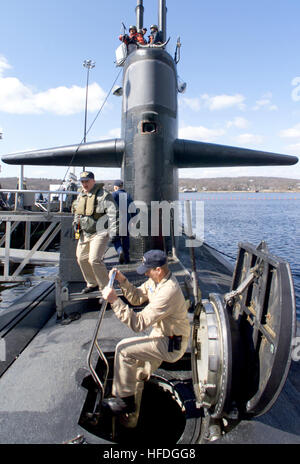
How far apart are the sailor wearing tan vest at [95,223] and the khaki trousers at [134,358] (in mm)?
2162

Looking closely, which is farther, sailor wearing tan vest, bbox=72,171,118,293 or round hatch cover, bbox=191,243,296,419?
sailor wearing tan vest, bbox=72,171,118,293

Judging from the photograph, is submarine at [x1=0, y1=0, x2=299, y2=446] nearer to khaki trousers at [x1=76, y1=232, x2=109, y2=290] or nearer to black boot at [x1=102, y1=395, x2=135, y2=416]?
black boot at [x1=102, y1=395, x2=135, y2=416]

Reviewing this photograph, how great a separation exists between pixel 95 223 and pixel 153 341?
8.41 feet

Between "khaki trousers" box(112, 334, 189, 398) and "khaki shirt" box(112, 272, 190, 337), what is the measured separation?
0.46 feet

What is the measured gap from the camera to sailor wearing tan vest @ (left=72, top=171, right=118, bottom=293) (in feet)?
17.9

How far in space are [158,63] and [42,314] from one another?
604 centimetres

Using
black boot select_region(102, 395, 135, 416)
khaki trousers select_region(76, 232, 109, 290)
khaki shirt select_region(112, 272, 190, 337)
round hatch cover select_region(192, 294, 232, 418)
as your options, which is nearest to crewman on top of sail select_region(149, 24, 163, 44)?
khaki trousers select_region(76, 232, 109, 290)

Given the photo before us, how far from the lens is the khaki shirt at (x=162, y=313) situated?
334 centimetres

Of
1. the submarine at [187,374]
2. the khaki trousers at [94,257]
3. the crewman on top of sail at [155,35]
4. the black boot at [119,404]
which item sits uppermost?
the crewman on top of sail at [155,35]

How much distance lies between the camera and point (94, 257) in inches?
215

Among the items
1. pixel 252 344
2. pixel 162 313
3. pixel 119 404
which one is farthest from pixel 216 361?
pixel 119 404

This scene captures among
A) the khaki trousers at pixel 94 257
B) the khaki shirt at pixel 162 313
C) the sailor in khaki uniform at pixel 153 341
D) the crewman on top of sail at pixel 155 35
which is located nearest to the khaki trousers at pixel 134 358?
the sailor in khaki uniform at pixel 153 341

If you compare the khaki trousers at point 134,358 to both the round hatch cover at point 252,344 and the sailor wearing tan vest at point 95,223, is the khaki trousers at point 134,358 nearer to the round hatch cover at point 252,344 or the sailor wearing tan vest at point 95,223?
the round hatch cover at point 252,344

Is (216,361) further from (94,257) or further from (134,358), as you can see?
(94,257)
